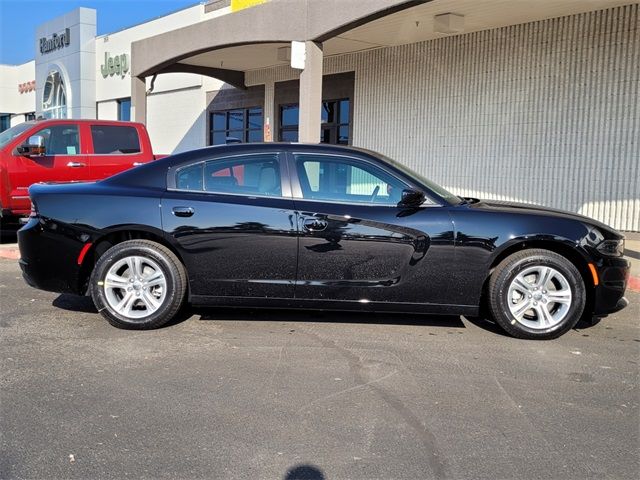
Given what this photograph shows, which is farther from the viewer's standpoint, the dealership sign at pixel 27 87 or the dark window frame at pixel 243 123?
the dealership sign at pixel 27 87

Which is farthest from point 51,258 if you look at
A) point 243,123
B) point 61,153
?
point 243,123

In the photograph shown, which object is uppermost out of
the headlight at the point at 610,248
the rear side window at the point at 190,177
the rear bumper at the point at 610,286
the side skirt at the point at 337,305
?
the rear side window at the point at 190,177

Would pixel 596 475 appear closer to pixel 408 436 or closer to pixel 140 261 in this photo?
pixel 408 436

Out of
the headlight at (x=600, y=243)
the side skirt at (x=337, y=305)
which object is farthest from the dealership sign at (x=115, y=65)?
the headlight at (x=600, y=243)

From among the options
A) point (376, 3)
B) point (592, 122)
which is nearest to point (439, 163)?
point (592, 122)

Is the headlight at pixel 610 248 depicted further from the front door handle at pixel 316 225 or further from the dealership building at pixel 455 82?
the dealership building at pixel 455 82

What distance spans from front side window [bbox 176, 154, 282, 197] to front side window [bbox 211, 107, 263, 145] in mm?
14089

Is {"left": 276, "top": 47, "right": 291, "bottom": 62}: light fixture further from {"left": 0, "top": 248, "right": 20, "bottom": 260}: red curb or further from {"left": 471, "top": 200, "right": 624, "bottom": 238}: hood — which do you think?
{"left": 471, "top": 200, "right": 624, "bottom": 238}: hood

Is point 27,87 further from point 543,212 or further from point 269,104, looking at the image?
point 543,212

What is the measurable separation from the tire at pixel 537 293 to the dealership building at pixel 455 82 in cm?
624

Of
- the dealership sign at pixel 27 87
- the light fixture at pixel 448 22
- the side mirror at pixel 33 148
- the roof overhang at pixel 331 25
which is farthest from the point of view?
the dealership sign at pixel 27 87

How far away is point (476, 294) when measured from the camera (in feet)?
16.4

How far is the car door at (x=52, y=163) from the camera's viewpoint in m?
9.59

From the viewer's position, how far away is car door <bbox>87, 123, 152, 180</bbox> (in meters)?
10.3
